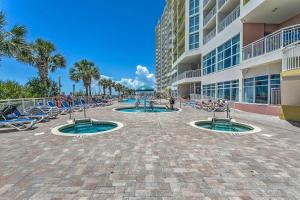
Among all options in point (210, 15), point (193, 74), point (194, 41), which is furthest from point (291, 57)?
point (194, 41)

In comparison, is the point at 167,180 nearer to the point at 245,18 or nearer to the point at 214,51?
the point at 245,18

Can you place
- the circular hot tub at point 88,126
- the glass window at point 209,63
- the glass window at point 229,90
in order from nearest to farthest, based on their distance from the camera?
the circular hot tub at point 88,126 → the glass window at point 229,90 → the glass window at point 209,63

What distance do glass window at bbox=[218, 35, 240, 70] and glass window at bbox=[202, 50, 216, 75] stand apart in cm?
210

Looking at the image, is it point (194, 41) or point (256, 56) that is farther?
point (194, 41)

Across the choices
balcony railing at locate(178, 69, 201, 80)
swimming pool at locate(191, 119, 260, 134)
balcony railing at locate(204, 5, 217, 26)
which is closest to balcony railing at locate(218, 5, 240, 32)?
balcony railing at locate(204, 5, 217, 26)

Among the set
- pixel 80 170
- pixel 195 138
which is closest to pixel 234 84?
pixel 195 138

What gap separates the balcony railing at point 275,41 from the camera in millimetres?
12328

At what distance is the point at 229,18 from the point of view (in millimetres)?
20828

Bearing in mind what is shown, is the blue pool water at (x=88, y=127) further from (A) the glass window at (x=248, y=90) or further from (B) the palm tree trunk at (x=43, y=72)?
(B) the palm tree trunk at (x=43, y=72)

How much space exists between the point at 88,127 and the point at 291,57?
40.0 feet

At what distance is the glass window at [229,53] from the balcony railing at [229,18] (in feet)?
6.82

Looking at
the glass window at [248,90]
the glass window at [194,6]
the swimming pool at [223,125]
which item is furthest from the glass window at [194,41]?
the swimming pool at [223,125]

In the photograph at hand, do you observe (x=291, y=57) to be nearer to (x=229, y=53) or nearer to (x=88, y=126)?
(x=229, y=53)

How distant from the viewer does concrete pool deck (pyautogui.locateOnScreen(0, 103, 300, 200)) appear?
Answer: 3596 millimetres
